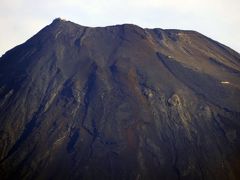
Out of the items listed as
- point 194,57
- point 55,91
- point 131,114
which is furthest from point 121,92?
point 194,57

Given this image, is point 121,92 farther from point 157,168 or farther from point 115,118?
point 157,168

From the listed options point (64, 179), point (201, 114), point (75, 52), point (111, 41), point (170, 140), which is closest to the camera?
point (64, 179)

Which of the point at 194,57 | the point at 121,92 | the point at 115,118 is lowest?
the point at 115,118

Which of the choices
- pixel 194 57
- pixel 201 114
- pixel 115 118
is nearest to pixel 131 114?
pixel 115 118

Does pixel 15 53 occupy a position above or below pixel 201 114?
above

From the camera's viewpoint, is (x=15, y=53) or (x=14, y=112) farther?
(x=15, y=53)

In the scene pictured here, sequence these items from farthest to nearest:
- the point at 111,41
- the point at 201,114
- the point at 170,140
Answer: the point at 111,41 < the point at 201,114 < the point at 170,140
